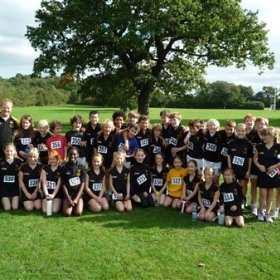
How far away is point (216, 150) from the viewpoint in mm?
7469

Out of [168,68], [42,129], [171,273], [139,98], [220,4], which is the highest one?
[220,4]

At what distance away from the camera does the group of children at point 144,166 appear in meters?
6.73

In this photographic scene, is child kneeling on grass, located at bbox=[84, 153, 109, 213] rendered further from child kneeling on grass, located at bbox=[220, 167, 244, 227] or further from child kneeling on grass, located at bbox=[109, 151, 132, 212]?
child kneeling on grass, located at bbox=[220, 167, 244, 227]

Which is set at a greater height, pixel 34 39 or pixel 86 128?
pixel 34 39

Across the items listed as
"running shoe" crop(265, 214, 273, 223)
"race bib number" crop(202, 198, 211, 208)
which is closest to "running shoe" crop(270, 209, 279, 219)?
"running shoe" crop(265, 214, 273, 223)

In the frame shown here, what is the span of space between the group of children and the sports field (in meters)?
0.40

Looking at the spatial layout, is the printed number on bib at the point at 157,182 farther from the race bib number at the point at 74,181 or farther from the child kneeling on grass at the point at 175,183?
the race bib number at the point at 74,181

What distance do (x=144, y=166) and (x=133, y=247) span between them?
256cm

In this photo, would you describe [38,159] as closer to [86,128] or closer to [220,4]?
[86,128]

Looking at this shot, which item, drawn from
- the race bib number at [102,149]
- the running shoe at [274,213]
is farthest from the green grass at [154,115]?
the running shoe at [274,213]

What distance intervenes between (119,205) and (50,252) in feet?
7.15

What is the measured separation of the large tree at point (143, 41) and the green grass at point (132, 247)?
1608cm

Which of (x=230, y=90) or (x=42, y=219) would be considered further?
(x=230, y=90)

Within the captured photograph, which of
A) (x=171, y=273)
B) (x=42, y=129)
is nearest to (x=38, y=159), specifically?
(x=42, y=129)
